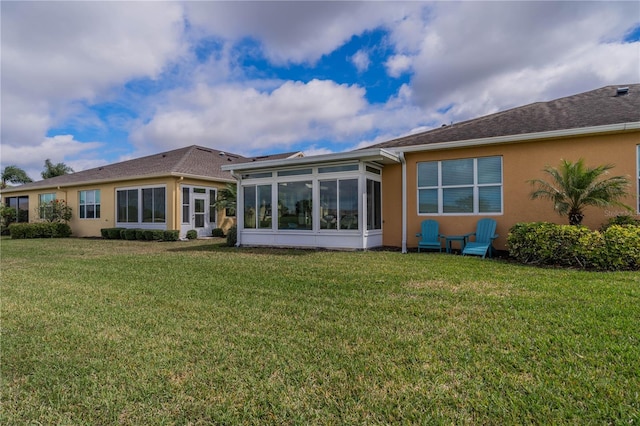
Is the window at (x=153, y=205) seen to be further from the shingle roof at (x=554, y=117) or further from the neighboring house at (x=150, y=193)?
the shingle roof at (x=554, y=117)

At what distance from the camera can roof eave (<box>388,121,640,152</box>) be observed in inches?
338

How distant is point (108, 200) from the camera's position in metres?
19.3

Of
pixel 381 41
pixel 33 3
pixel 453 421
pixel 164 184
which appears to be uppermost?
pixel 381 41

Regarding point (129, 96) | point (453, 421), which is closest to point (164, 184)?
point (129, 96)

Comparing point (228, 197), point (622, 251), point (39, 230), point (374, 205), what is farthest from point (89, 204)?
point (622, 251)

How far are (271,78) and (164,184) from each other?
7482mm

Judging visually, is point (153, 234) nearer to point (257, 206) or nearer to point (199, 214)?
point (199, 214)

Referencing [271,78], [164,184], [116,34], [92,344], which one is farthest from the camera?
[164,184]

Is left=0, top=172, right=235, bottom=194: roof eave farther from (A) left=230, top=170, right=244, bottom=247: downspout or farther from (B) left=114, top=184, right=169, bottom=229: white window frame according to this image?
(A) left=230, top=170, right=244, bottom=247: downspout

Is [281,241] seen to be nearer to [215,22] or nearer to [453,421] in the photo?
[215,22]

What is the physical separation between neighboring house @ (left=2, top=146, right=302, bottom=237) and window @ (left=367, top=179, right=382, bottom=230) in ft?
32.5

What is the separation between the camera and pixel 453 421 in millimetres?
2225

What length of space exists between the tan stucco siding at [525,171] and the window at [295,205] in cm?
292

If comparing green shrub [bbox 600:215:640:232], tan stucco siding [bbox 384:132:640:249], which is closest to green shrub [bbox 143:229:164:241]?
tan stucco siding [bbox 384:132:640:249]
